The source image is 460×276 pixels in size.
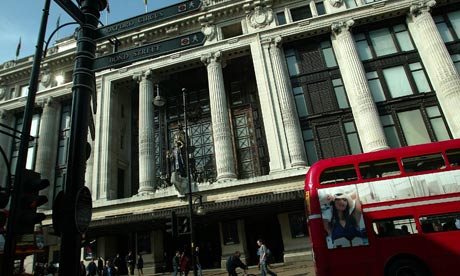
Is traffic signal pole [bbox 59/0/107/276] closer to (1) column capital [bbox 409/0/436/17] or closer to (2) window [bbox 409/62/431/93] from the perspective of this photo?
(2) window [bbox 409/62/431/93]

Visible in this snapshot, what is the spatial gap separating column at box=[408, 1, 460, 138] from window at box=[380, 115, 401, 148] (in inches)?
140

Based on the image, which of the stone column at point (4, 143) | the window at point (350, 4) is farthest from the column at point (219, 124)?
the stone column at point (4, 143)

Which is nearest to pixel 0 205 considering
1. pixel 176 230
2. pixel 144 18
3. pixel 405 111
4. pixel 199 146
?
pixel 144 18

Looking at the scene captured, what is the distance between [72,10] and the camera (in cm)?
505

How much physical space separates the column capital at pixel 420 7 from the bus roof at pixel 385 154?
19991mm

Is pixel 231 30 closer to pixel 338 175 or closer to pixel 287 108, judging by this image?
pixel 287 108

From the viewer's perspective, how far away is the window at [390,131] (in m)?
23.2

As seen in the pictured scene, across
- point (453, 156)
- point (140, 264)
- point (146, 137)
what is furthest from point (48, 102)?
point (453, 156)

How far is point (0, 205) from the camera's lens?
16.6ft

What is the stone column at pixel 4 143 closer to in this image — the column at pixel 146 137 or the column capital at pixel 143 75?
the column capital at pixel 143 75

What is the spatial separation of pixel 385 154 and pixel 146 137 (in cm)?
2048

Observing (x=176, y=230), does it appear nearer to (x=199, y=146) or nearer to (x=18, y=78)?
(x=199, y=146)

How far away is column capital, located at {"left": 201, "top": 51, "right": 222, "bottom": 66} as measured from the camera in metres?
27.6

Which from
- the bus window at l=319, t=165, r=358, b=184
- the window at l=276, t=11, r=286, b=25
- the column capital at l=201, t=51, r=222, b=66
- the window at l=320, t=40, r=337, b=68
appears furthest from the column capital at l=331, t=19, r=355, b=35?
the bus window at l=319, t=165, r=358, b=184
